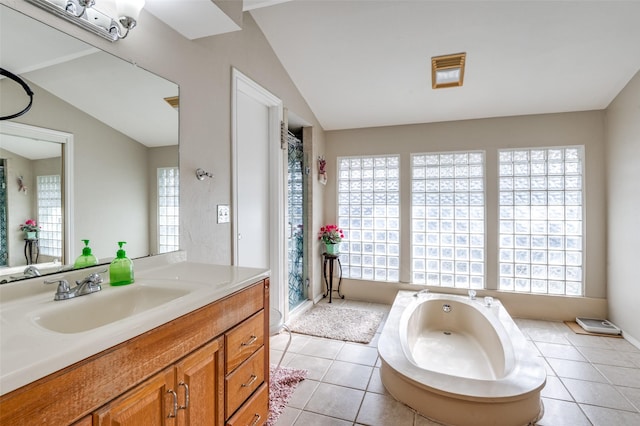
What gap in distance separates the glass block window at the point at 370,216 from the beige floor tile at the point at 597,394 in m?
2.03

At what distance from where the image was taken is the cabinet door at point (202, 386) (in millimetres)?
1059

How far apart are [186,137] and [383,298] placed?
3.12 m

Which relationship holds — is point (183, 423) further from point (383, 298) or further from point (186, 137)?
point (383, 298)

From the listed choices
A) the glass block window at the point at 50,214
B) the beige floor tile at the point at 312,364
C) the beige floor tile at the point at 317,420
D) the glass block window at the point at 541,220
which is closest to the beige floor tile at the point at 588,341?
the glass block window at the point at 541,220

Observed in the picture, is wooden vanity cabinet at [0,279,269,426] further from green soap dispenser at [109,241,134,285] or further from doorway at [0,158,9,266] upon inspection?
doorway at [0,158,9,266]

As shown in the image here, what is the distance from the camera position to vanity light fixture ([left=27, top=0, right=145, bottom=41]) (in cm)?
122

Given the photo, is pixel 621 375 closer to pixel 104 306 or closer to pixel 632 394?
pixel 632 394

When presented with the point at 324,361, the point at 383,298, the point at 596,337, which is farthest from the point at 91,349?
the point at 596,337

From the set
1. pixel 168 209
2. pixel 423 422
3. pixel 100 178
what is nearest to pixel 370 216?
pixel 423 422

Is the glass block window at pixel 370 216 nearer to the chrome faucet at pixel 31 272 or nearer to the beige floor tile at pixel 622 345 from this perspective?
the beige floor tile at pixel 622 345

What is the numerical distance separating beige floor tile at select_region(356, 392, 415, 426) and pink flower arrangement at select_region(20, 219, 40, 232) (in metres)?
1.90

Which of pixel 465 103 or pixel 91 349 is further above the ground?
pixel 465 103

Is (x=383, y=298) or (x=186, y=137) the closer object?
(x=186, y=137)

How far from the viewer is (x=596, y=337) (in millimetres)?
3014
